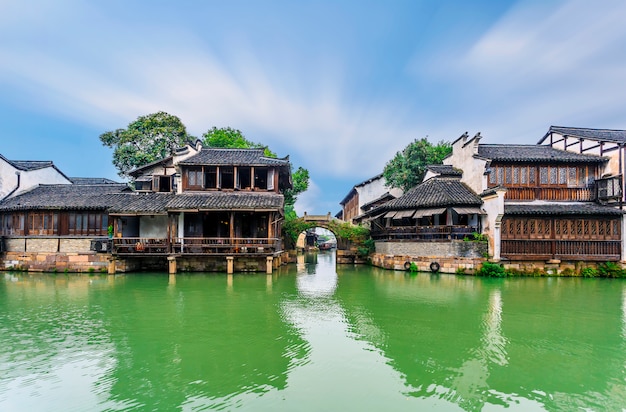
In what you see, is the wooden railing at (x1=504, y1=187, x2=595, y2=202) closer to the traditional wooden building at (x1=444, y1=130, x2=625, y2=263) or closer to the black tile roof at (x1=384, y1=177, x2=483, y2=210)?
the traditional wooden building at (x1=444, y1=130, x2=625, y2=263)

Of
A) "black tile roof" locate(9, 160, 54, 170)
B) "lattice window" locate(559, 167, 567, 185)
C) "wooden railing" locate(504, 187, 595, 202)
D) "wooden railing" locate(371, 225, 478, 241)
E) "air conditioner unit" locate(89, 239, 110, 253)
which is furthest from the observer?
"black tile roof" locate(9, 160, 54, 170)

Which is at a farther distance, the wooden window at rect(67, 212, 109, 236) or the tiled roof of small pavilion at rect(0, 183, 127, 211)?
the wooden window at rect(67, 212, 109, 236)

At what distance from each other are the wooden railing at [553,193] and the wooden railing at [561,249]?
2870 millimetres

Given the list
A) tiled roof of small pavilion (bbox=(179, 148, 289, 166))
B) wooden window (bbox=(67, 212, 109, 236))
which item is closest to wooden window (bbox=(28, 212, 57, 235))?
wooden window (bbox=(67, 212, 109, 236))

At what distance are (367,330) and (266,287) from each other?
23.4 ft

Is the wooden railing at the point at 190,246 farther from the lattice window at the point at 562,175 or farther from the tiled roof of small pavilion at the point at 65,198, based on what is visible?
the lattice window at the point at 562,175

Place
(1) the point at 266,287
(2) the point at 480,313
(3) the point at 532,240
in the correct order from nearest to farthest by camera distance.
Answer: (2) the point at 480,313 → (1) the point at 266,287 → (3) the point at 532,240

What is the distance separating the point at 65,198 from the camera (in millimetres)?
20625

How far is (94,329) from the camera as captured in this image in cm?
823

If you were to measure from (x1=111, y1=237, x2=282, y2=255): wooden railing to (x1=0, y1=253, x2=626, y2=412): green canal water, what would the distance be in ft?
17.4

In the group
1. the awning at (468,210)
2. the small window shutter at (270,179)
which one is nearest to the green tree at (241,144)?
the small window shutter at (270,179)

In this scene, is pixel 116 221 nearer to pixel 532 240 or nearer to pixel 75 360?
pixel 75 360

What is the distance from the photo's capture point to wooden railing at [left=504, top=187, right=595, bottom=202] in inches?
784

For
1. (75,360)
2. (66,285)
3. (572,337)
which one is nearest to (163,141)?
(66,285)
